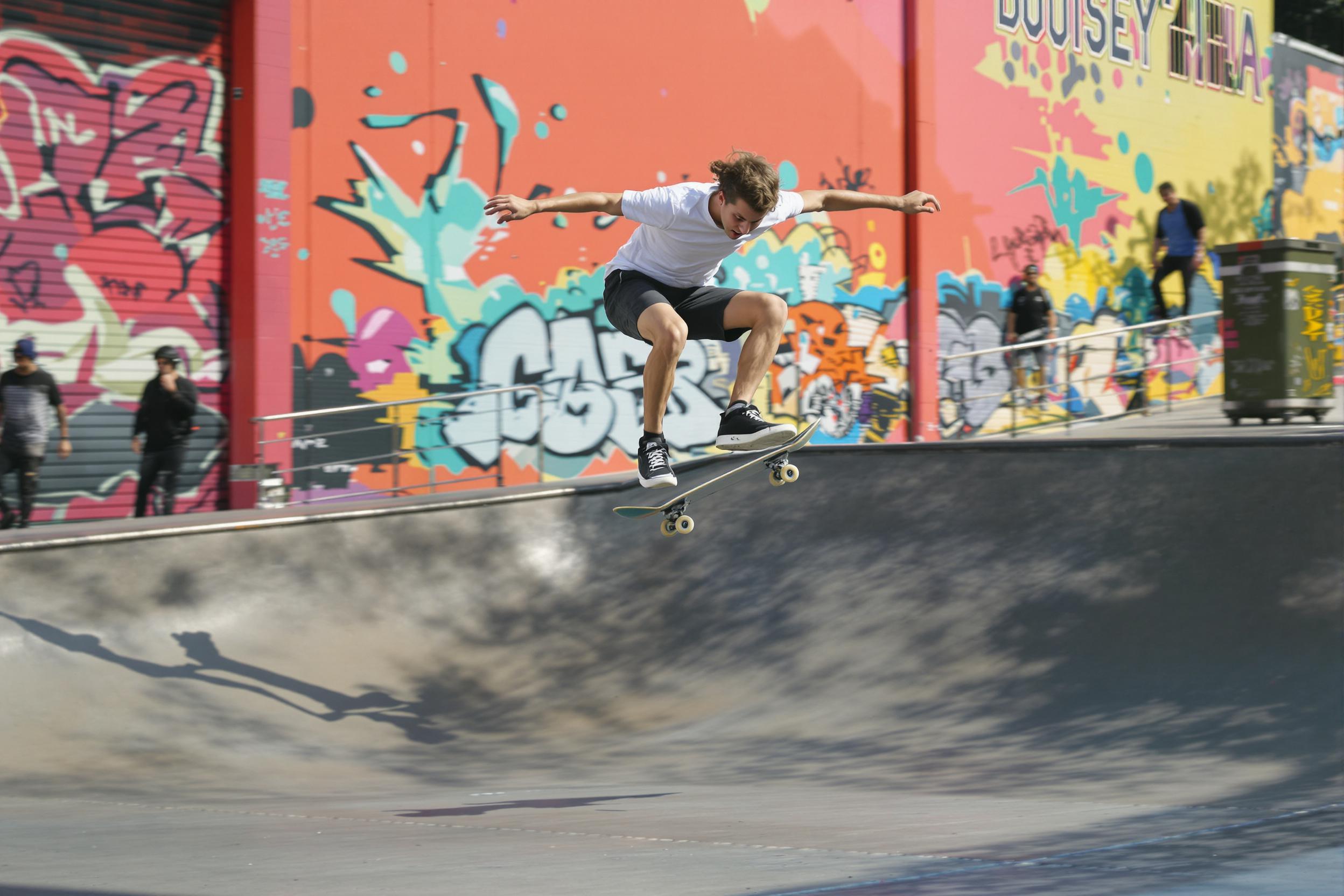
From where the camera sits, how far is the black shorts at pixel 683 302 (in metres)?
7.32

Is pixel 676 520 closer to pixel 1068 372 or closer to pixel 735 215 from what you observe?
pixel 735 215

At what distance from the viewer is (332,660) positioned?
9.69 metres

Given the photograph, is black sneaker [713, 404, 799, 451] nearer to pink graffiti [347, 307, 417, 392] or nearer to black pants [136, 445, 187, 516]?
black pants [136, 445, 187, 516]

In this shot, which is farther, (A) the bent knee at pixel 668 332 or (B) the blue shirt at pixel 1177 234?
(B) the blue shirt at pixel 1177 234

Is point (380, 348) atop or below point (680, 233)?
atop

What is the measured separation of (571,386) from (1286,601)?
889cm

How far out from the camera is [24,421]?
11289 mm

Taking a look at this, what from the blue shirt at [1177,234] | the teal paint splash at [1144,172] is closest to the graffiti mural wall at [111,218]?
the blue shirt at [1177,234]

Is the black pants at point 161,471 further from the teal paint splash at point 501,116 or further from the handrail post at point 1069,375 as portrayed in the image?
the handrail post at point 1069,375

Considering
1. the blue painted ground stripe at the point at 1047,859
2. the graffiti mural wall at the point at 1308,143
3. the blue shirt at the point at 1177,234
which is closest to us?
the blue painted ground stripe at the point at 1047,859

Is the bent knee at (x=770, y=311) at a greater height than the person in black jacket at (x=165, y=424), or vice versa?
the bent knee at (x=770, y=311)

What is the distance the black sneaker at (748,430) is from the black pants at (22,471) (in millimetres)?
6923

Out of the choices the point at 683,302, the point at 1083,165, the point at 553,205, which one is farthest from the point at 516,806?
the point at 1083,165

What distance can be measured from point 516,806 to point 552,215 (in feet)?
33.3
